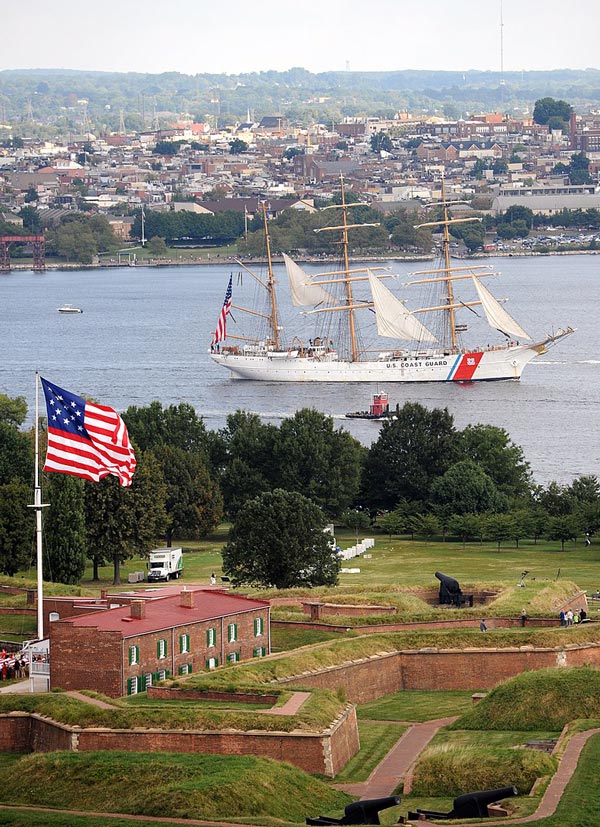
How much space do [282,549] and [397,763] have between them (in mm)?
13918

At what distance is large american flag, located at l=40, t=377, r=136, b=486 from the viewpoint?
28.5m

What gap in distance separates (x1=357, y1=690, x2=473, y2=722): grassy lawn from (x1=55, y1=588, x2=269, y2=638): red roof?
9.46ft

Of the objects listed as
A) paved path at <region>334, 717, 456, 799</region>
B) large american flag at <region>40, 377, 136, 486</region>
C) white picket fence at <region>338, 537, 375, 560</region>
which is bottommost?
white picket fence at <region>338, 537, 375, 560</region>

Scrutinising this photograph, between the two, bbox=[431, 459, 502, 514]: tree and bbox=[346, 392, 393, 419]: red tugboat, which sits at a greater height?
bbox=[431, 459, 502, 514]: tree

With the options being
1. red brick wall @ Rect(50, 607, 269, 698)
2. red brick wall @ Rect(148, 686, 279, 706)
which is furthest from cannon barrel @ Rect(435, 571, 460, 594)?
red brick wall @ Rect(148, 686, 279, 706)

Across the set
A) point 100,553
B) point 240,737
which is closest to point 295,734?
point 240,737

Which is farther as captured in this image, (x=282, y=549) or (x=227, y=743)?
(x=282, y=549)

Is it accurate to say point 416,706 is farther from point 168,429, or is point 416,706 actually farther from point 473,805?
point 168,429

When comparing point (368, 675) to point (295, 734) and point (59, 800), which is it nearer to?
point (295, 734)

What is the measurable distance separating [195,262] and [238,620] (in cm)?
16770

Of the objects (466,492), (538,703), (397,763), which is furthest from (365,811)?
(466,492)

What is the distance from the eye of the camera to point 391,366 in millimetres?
105688

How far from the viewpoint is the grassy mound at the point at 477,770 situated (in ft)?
76.2

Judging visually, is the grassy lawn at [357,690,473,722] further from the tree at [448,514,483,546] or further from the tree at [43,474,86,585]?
the tree at [448,514,483,546]
